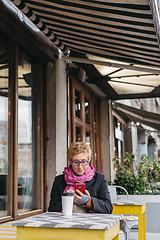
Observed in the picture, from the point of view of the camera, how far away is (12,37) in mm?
4898

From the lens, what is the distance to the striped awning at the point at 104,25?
3.56m

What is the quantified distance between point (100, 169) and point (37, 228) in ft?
24.0

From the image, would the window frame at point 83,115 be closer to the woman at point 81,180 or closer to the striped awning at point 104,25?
the striped awning at point 104,25

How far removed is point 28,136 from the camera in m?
5.30

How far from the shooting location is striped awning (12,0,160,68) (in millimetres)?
3557

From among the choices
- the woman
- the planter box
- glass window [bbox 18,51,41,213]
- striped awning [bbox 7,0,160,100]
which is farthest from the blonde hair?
the planter box

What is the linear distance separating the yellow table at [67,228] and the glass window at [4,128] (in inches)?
99.3

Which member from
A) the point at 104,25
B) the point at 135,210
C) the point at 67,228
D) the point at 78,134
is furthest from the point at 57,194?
the point at 78,134

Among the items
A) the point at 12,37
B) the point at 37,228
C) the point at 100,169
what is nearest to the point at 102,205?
the point at 37,228

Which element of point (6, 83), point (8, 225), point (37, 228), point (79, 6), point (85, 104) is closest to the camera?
point (37, 228)

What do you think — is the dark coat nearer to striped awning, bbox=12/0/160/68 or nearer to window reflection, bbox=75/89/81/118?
striped awning, bbox=12/0/160/68

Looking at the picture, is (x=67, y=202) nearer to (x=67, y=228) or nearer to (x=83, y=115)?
(x=67, y=228)

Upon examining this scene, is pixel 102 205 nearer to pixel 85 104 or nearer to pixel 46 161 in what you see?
pixel 46 161

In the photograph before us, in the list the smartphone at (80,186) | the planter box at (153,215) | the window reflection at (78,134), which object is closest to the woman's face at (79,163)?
the smartphone at (80,186)
